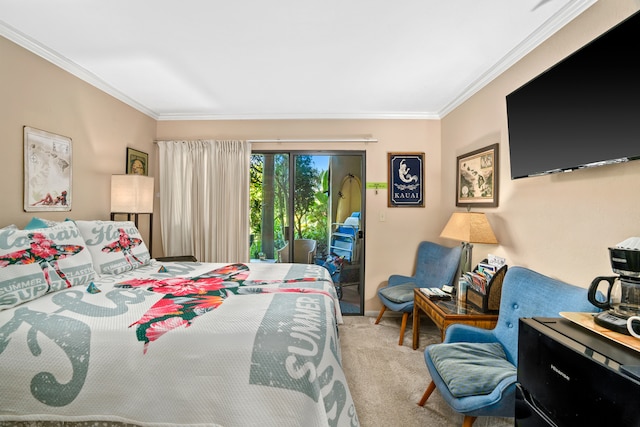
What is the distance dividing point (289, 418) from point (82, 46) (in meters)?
2.91

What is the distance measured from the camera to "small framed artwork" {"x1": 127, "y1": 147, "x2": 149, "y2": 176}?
11.0 ft

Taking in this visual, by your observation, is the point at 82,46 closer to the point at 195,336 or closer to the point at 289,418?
the point at 195,336

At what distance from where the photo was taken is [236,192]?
3.76 metres

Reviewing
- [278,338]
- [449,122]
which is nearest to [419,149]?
[449,122]

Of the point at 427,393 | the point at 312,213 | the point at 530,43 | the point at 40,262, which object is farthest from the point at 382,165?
the point at 40,262

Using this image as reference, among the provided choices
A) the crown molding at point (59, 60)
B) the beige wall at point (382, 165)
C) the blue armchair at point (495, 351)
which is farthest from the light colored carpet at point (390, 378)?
the crown molding at point (59, 60)

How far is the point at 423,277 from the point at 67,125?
3.79m

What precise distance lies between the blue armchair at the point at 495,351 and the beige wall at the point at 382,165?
1787mm

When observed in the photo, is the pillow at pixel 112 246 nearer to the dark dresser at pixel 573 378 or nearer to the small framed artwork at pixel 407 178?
the dark dresser at pixel 573 378

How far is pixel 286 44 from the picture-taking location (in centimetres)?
222

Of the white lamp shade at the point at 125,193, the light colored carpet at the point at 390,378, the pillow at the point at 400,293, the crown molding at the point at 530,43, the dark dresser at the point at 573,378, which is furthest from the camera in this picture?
the pillow at the point at 400,293

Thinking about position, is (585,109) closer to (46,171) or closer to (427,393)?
(427,393)

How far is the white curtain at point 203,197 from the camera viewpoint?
3.74 m

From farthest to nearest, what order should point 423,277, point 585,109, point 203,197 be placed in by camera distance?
point 203,197 < point 423,277 < point 585,109
